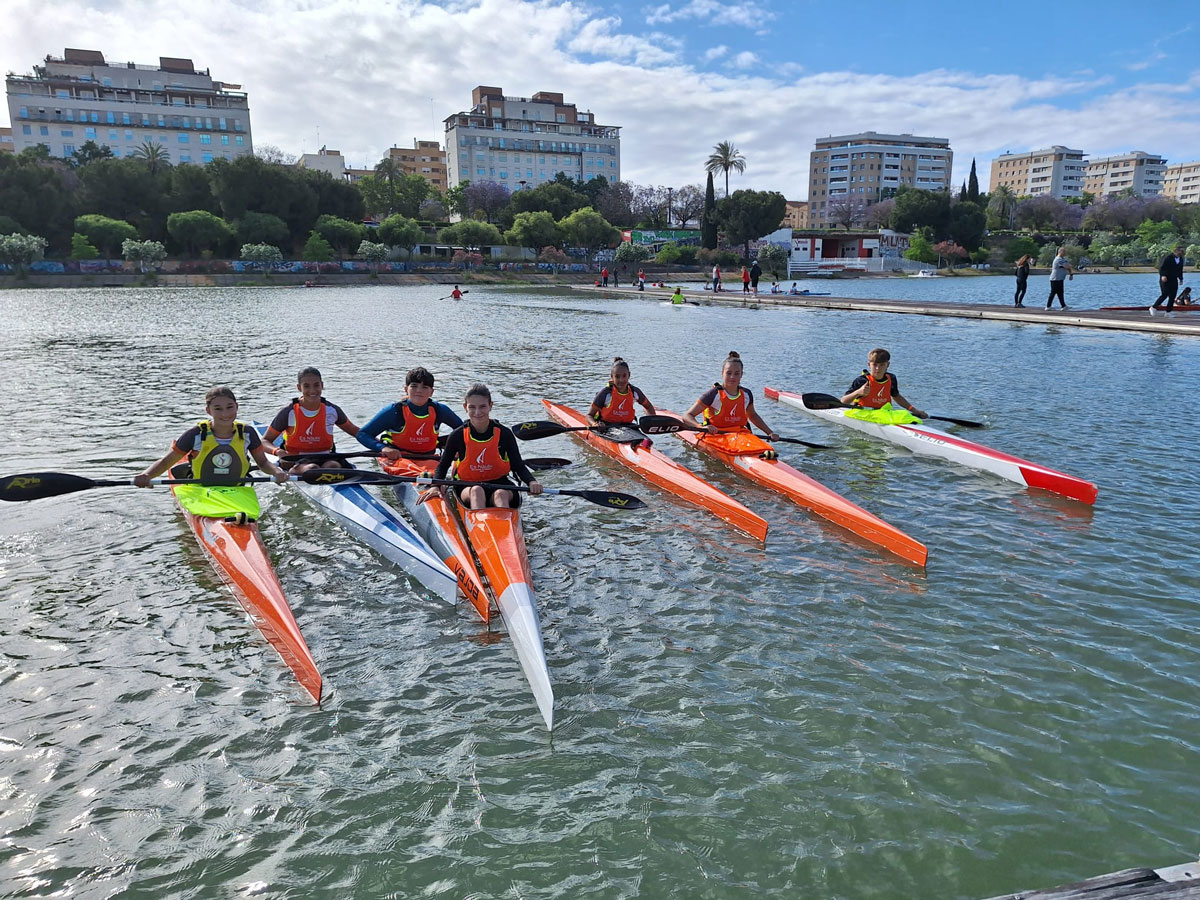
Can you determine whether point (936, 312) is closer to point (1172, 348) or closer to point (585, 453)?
point (1172, 348)

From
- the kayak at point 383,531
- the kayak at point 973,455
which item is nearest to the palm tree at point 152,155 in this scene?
the kayak at point 383,531

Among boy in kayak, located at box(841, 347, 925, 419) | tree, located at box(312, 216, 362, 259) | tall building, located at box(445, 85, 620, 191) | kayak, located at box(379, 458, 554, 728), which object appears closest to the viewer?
kayak, located at box(379, 458, 554, 728)

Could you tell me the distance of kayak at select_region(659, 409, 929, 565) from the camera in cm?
799

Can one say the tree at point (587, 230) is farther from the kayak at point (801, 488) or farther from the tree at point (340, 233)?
the kayak at point (801, 488)

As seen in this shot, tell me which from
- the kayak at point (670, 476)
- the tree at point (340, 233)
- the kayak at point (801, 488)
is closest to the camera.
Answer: the kayak at point (801, 488)

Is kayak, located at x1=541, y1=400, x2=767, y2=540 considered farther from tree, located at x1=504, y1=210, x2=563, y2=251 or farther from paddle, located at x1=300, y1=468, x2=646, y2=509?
tree, located at x1=504, y1=210, x2=563, y2=251

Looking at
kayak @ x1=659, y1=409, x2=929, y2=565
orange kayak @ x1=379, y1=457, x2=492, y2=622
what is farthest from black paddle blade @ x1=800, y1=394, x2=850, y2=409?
orange kayak @ x1=379, y1=457, x2=492, y2=622

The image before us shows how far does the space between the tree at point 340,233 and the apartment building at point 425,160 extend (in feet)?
265

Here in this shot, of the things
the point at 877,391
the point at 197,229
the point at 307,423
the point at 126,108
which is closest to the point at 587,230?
the point at 197,229

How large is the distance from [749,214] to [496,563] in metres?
99.2

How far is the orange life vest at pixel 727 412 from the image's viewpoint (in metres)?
11.2

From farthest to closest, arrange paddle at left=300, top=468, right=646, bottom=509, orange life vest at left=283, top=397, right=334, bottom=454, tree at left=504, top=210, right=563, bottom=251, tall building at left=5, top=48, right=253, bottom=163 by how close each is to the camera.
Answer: tall building at left=5, top=48, right=253, bottom=163 < tree at left=504, top=210, right=563, bottom=251 < orange life vest at left=283, top=397, right=334, bottom=454 < paddle at left=300, top=468, right=646, bottom=509

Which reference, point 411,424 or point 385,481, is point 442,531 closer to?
point 385,481

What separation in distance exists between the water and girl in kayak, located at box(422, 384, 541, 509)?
0.88 metres
